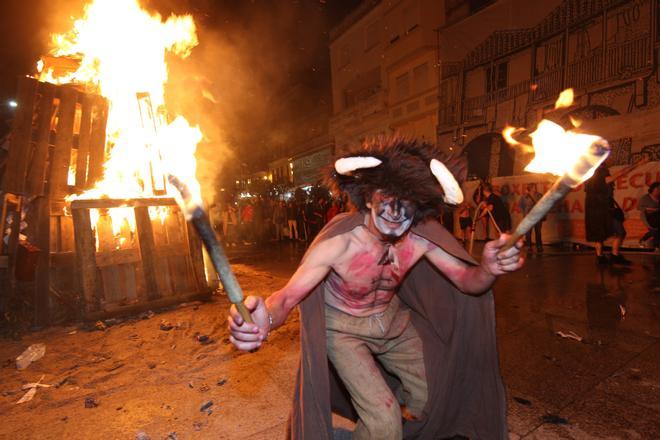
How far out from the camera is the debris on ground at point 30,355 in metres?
4.44

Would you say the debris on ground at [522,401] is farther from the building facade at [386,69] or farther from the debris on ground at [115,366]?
the building facade at [386,69]

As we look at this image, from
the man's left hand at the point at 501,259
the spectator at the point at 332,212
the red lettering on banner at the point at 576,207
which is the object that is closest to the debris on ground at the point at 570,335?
the man's left hand at the point at 501,259

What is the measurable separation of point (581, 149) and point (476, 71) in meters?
19.9

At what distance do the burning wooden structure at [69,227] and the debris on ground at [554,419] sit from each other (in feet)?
20.1

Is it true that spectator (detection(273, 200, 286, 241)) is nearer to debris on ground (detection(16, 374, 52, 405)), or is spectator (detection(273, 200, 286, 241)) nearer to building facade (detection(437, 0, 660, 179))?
building facade (detection(437, 0, 660, 179))

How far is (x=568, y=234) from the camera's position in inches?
452

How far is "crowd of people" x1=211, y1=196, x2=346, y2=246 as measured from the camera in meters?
18.4

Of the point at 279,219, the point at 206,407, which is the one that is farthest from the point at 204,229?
the point at 279,219

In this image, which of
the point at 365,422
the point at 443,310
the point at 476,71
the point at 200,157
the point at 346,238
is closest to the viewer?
the point at 365,422

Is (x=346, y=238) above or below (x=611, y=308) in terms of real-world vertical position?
above

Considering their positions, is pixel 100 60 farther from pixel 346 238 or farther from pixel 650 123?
pixel 650 123

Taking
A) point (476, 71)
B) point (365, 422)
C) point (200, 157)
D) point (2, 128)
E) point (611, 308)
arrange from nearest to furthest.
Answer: point (365, 422)
point (611, 308)
point (2, 128)
point (476, 71)
point (200, 157)

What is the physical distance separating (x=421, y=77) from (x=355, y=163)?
858 inches

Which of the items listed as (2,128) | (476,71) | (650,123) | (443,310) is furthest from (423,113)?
(443,310)
